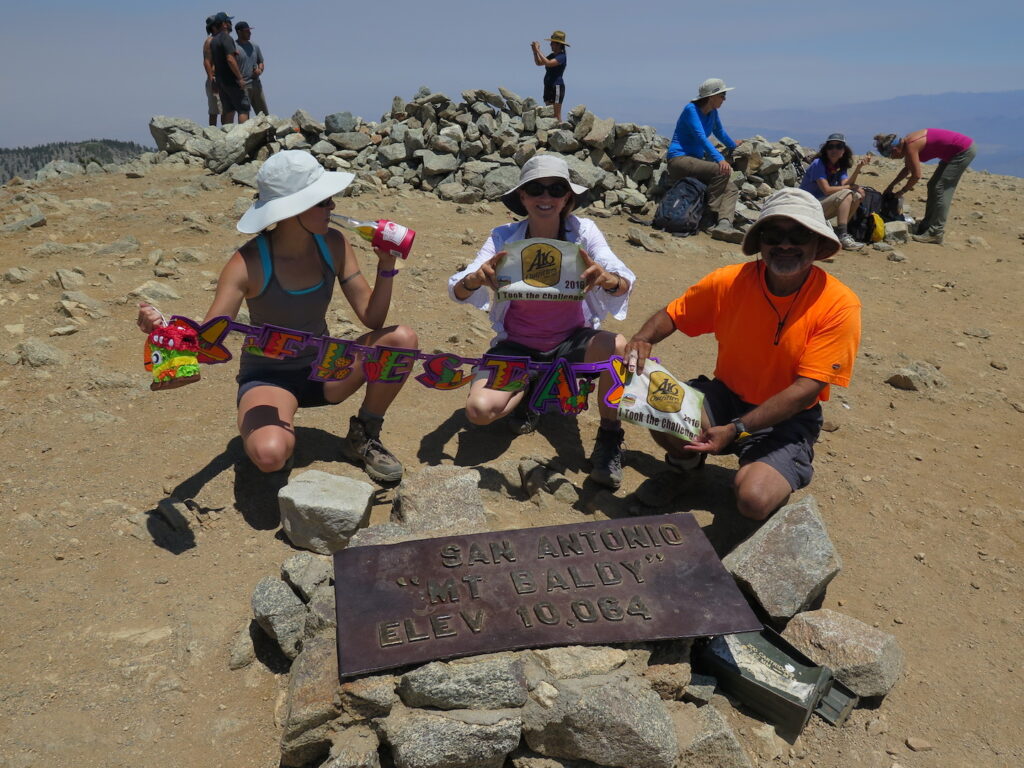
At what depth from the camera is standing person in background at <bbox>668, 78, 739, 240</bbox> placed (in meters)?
9.58

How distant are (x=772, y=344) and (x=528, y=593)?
195 centimetres

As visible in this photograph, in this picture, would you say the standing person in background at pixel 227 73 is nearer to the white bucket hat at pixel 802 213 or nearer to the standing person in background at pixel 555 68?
the standing person in background at pixel 555 68

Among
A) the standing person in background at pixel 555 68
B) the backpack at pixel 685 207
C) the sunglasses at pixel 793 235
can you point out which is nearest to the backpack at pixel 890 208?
the backpack at pixel 685 207

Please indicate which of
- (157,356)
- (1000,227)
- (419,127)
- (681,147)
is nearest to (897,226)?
(1000,227)

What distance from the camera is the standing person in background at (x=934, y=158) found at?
1002 centimetres

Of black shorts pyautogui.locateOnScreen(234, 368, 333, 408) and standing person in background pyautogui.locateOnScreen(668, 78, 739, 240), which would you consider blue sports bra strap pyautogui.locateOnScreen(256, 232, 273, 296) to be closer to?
black shorts pyautogui.locateOnScreen(234, 368, 333, 408)

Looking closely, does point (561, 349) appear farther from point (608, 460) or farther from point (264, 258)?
point (264, 258)

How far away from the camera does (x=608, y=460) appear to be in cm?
427

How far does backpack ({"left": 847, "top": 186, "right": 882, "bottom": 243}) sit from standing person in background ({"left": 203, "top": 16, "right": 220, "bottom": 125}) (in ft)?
35.0

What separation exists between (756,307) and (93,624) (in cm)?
363

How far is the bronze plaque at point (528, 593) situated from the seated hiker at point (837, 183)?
8022 millimetres

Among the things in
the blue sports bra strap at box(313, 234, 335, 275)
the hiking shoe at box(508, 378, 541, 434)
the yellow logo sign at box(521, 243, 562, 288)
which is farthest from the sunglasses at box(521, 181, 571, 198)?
the hiking shoe at box(508, 378, 541, 434)

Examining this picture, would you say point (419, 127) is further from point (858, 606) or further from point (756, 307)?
point (858, 606)

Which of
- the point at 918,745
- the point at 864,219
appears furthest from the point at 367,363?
the point at 864,219
